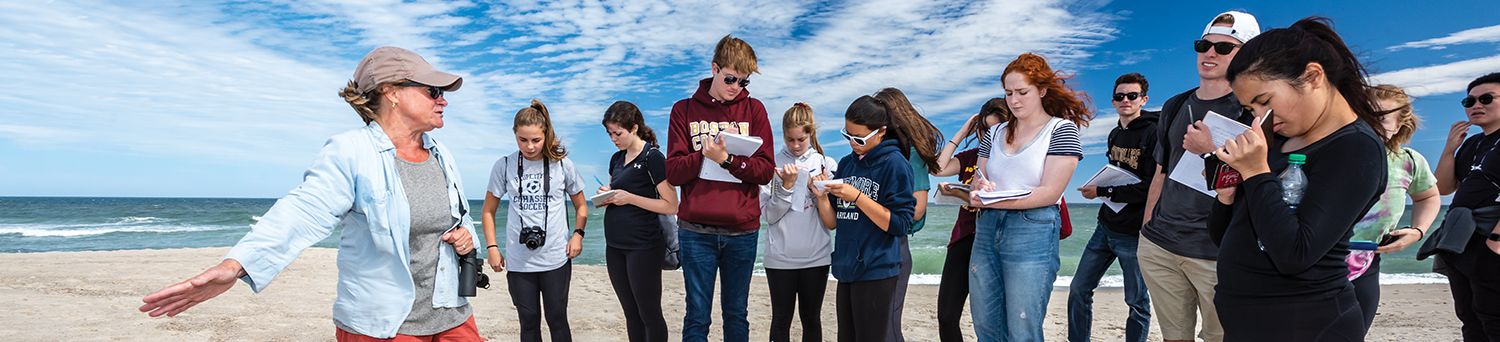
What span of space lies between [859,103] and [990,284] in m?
1.08

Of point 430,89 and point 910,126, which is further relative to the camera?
point 910,126

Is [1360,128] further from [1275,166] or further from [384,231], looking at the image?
[384,231]

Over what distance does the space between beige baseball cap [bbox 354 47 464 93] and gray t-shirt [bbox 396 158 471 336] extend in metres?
0.27

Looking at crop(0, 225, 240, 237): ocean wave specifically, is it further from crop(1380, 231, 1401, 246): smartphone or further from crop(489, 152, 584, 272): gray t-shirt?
crop(1380, 231, 1401, 246): smartphone

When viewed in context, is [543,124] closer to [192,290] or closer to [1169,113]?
[192,290]

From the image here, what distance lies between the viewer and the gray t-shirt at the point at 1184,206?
3.06 m

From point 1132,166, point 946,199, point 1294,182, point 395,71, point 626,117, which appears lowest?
point 946,199

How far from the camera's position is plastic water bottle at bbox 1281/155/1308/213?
6.69ft

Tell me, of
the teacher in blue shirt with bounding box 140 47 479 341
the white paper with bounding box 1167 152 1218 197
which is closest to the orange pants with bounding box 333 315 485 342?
the teacher in blue shirt with bounding box 140 47 479 341

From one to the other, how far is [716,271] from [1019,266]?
4.92ft

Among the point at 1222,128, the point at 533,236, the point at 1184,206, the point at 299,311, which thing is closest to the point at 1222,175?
the point at 1222,128

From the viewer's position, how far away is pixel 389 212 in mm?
2350

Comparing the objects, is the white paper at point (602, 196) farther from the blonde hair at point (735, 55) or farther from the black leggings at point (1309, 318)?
the black leggings at point (1309, 318)

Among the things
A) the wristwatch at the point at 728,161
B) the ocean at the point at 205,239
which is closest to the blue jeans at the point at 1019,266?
the wristwatch at the point at 728,161
